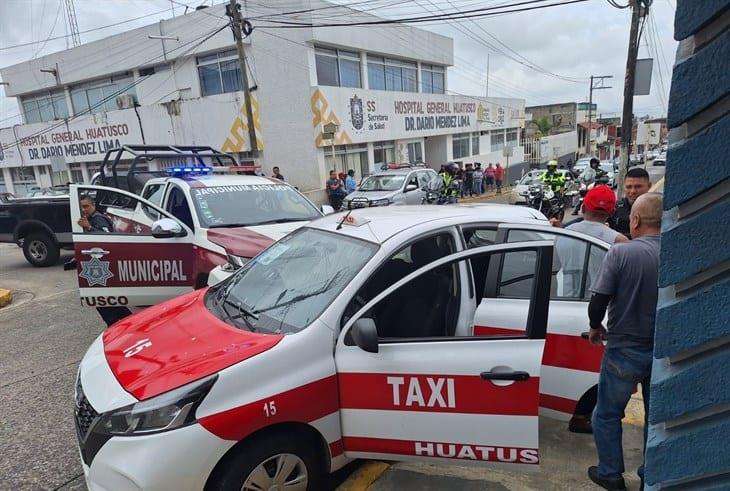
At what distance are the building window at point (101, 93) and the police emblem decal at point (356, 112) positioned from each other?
39.5ft

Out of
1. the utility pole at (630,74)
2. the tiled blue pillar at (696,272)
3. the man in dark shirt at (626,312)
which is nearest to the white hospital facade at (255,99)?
the utility pole at (630,74)

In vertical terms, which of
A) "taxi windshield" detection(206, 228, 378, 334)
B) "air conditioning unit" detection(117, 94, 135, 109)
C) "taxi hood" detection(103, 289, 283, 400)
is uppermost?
"air conditioning unit" detection(117, 94, 135, 109)

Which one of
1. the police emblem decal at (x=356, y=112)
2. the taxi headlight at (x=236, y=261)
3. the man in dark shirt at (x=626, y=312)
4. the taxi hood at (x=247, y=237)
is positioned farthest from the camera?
the police emblem decal at (x=356, y=112)

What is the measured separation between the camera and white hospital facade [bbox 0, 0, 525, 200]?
1956cm

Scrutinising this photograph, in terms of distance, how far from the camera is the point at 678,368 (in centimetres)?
121

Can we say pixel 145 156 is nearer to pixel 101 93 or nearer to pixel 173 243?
pixel 173 243

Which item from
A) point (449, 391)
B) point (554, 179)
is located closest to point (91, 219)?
point (449, 391)

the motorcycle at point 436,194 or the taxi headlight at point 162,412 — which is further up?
the taxi headlight at point 162,412

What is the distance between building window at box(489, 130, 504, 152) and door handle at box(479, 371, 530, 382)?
116 feet

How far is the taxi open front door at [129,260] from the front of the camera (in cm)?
491

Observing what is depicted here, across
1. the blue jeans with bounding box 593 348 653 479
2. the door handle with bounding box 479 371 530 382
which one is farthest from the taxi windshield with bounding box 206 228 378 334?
the blue jeans with bounding box 593 348 653 479

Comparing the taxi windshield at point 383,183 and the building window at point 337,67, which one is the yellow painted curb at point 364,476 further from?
the building window at point 337,67

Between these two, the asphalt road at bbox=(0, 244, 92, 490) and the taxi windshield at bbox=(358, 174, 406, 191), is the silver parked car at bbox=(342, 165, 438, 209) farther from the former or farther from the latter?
the asphalt road at bbox=(0, 244, 92, 490)

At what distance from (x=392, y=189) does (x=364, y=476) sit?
38.3 ft
